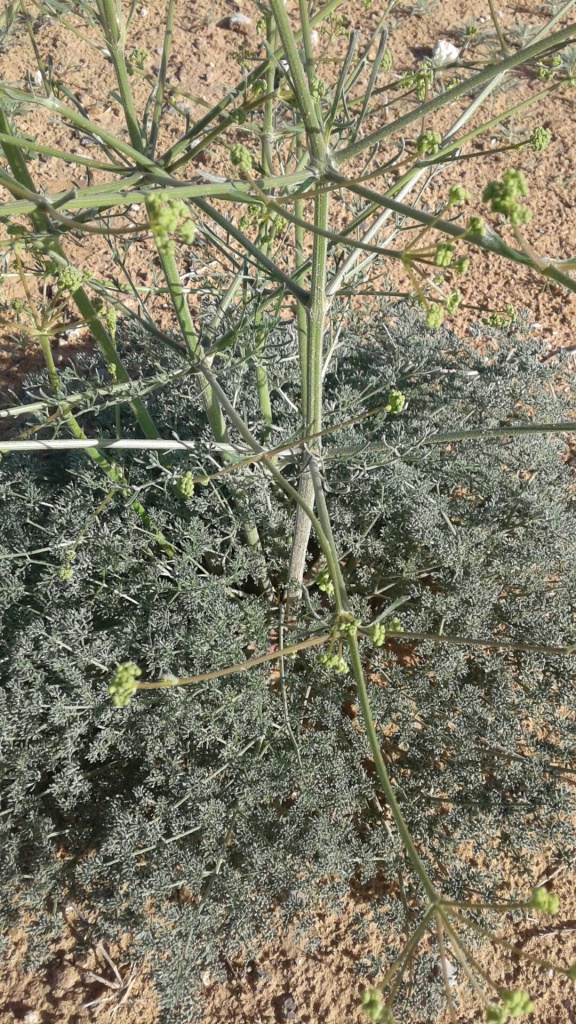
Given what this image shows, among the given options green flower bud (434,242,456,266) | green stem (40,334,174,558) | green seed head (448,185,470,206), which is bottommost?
green stem (40,334,174,558)

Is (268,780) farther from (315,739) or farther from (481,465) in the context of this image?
(481,465)

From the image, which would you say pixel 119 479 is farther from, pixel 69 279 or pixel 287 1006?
pixel 287 1006

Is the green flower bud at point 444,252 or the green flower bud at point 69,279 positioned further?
the green flower bud at point 69,279

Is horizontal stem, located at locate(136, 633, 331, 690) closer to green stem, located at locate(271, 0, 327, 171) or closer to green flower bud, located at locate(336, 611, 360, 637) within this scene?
green flower bud, located at locate(336, 611, 360, 637)

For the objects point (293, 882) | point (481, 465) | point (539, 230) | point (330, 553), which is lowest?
point (293, 882)

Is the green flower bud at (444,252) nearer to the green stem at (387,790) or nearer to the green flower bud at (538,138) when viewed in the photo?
the green flower bud at (538,138)

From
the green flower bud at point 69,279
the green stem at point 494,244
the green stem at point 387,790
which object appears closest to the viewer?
the green stem at point 494,244

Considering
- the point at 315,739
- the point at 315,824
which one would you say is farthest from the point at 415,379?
the point at 315,824

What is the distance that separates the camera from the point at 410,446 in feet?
7.75

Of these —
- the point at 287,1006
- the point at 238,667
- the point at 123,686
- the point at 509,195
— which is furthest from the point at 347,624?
the point at 287,1006

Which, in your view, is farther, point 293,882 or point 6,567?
point 6,567

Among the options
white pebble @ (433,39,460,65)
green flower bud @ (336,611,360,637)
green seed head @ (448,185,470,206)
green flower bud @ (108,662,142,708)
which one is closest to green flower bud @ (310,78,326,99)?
green seed head @ (448,185,470,206)

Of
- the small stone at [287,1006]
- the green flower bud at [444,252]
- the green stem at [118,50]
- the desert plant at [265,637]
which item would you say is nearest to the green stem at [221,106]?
the green stem at [118,50]

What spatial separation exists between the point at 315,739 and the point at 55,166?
4.29m
